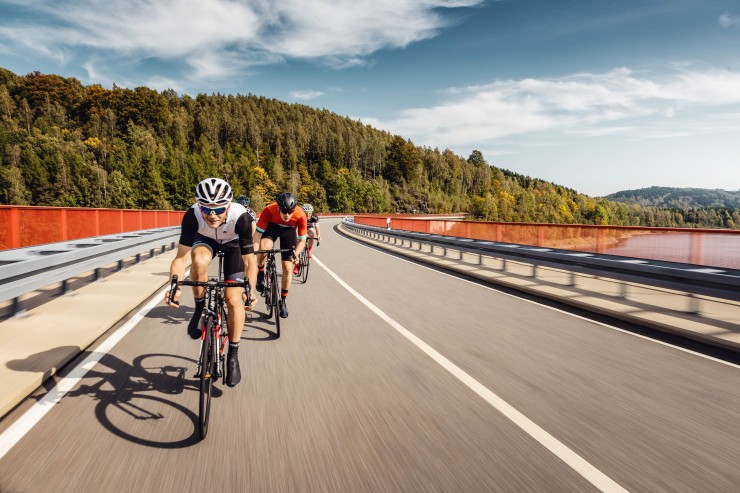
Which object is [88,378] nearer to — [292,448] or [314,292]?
[292,448]

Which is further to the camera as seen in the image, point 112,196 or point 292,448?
point 112,196

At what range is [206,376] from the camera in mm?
3988

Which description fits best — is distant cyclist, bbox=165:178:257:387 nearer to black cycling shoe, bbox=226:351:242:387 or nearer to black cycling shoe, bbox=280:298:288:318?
black cycling shoe, bbox=226:351:242:387

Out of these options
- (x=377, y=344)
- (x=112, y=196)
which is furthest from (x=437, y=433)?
(x=112, y=196)

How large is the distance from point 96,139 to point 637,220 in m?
158

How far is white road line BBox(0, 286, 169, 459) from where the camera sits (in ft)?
12.5

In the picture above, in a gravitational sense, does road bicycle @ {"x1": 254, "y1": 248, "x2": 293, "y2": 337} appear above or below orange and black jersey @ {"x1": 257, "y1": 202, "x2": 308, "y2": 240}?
below

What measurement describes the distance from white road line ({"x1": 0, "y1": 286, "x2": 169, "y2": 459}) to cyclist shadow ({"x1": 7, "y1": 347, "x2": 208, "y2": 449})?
4cm

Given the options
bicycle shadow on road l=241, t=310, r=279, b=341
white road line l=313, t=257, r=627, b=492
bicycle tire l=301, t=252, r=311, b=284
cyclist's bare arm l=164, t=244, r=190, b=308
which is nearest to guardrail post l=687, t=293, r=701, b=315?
white road line l=313, t=257, r=627, b=492

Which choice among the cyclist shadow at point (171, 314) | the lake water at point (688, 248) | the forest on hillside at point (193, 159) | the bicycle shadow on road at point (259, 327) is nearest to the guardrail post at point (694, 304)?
the lake water at point (688, 248)

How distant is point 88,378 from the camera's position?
5.23 metres

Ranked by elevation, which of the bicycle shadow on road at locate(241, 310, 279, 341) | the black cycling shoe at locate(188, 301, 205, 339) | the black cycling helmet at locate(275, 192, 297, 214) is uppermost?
the black cycling helmet at locate(275, 192, 297, 214)

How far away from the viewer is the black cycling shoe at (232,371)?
482cm

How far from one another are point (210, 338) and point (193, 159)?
446ft
